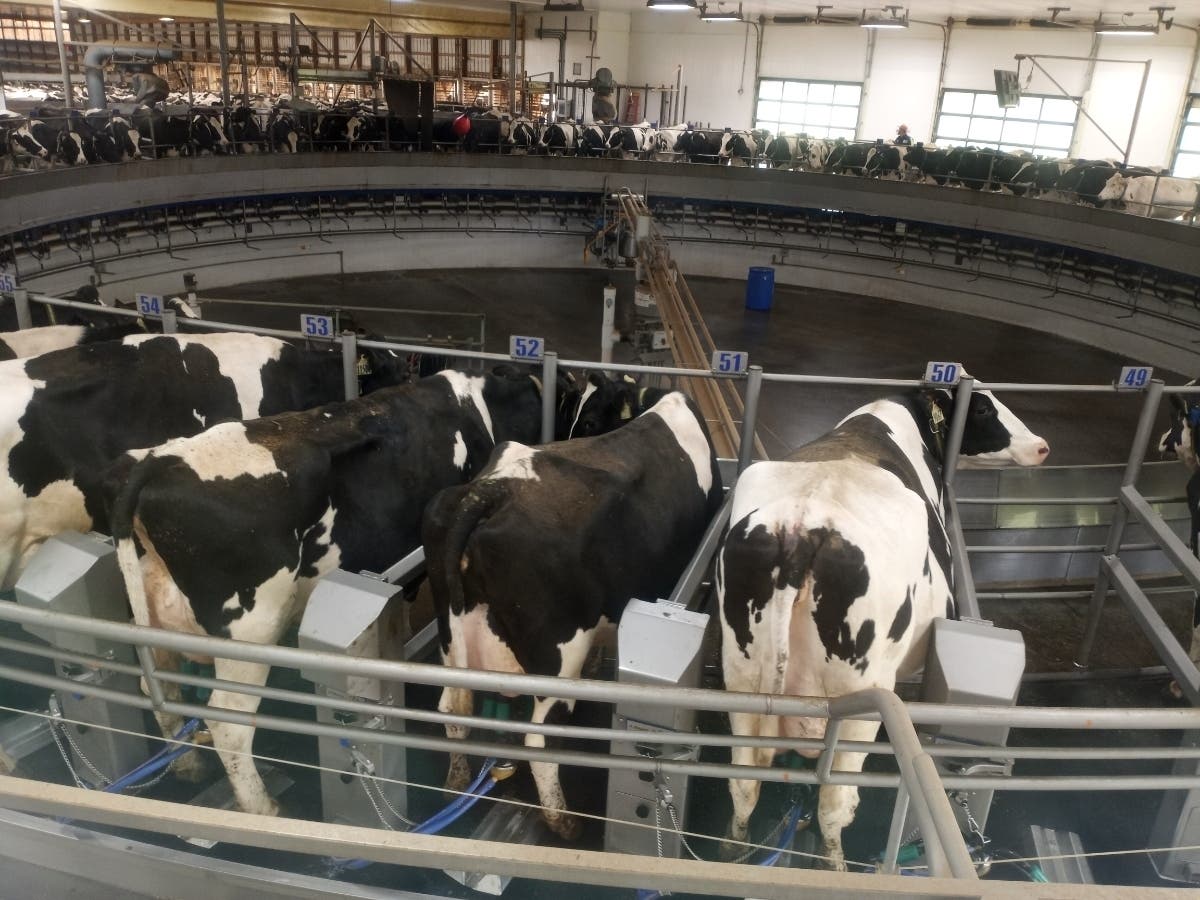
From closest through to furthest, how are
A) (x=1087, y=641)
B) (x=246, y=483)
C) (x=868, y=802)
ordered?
(x=246, y=483) → (x=868, y=802) → (x=1087, y=641)

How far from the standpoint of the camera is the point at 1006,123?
701 inches

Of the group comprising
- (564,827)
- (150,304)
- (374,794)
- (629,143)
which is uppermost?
(629,143)

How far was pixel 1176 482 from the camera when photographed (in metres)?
6.05

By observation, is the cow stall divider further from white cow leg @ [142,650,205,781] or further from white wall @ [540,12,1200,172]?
white wall @ [540,12,1200,172]

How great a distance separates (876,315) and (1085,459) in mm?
5529

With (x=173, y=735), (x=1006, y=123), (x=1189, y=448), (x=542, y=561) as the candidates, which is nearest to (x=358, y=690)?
(x=542, y=561)

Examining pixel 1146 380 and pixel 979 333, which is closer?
pixel 1146 380

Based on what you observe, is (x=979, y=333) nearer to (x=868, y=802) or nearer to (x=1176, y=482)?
(x=1176, y=482)

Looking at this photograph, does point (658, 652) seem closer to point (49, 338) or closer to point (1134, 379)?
point (1134, 379)

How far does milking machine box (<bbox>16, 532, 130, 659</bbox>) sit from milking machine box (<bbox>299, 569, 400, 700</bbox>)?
2.25 ft

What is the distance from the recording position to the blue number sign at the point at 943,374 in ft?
14.2

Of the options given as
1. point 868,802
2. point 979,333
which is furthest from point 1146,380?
point 979,333

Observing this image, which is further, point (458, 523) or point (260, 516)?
point (260, 516)

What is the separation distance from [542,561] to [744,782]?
967 millimetres
